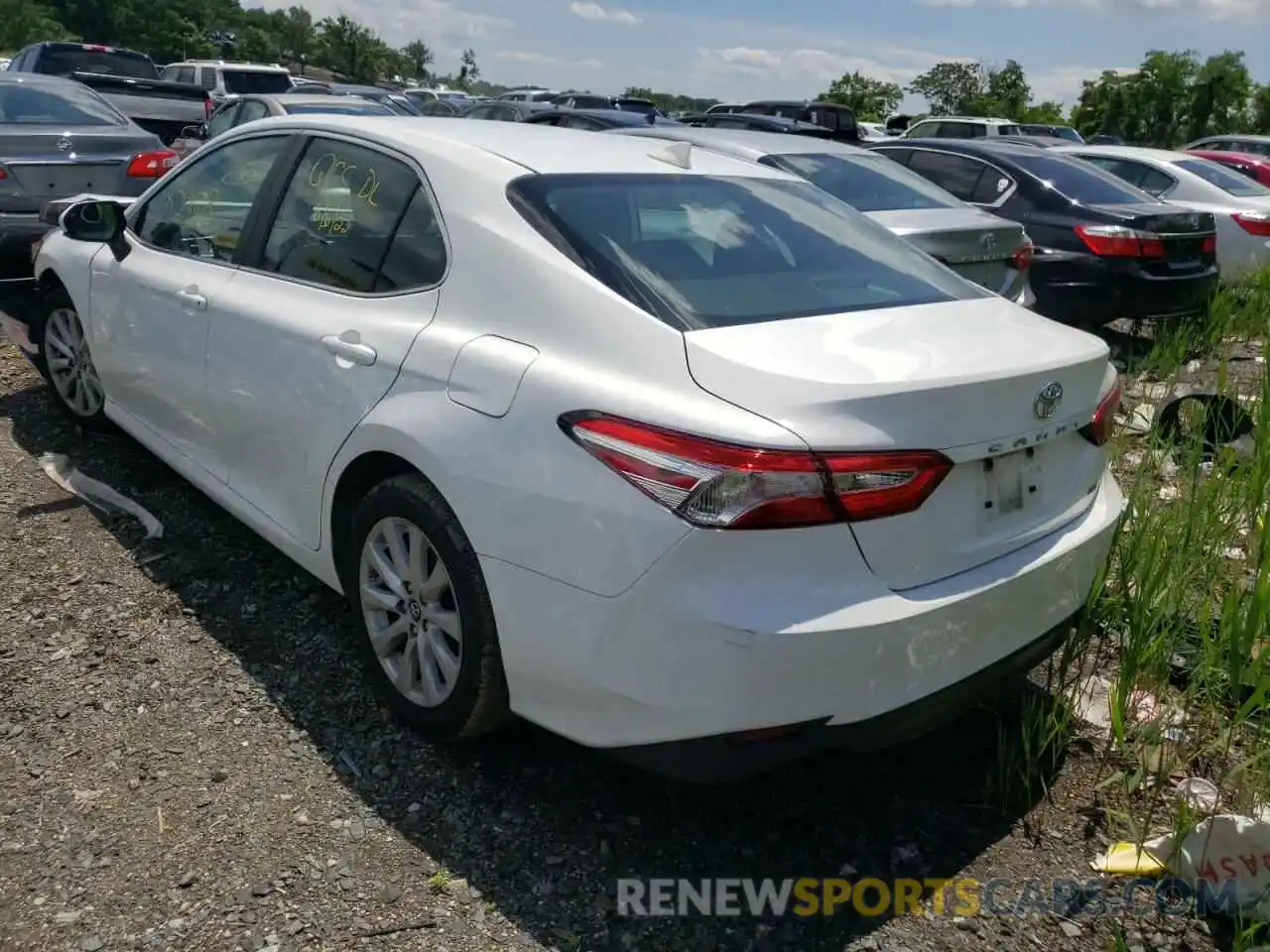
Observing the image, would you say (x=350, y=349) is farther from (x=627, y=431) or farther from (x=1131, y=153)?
(x=1131, y=153)

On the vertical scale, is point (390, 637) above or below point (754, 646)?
below

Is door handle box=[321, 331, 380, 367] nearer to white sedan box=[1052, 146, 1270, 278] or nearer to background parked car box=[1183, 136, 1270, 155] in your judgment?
white sedan box=[1052, 146, 1270, 278]

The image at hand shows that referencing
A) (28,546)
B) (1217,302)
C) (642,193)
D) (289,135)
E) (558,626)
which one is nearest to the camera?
(558,626)

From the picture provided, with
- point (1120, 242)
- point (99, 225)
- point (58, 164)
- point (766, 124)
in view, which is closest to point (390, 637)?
point (99, 225)

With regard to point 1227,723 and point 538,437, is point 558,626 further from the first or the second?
point 1227,723

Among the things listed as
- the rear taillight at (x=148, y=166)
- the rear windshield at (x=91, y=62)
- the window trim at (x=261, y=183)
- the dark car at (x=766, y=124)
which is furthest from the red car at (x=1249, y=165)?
the rear windshield at (x=91, y=62)

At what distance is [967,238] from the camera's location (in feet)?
21.5

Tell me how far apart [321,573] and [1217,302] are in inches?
262

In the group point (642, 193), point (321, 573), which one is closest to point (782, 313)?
point (642, 193)

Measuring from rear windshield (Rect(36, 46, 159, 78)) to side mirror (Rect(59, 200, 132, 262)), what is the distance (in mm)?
11591

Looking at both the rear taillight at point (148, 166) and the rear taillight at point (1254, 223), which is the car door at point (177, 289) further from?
the rear taillight at point (1254, 223)

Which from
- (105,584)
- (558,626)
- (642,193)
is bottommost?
(105,584)

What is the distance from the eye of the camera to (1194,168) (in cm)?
1103

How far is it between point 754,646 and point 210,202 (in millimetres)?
2920
